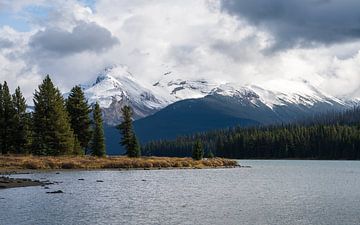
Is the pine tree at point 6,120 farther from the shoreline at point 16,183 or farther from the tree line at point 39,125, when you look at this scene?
the shoreline at point 16,183

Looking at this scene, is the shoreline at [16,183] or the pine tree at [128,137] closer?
the shoreline at [16,183]

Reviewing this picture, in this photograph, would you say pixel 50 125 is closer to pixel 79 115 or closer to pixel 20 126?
pixel 20 126

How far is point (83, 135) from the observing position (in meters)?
128

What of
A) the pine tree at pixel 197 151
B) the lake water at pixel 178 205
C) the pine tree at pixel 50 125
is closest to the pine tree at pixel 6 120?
the pine tree at pixel 50 125

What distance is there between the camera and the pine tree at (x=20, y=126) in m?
114

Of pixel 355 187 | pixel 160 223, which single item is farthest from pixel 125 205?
pixel 355 187

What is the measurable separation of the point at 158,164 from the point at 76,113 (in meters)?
22.8

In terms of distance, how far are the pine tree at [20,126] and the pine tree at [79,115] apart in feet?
41.5

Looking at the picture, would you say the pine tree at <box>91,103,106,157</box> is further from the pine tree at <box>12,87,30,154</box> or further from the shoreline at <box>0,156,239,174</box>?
the pine tree at <box>12,87,30,154</box>

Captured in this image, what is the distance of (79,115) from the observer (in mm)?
128125

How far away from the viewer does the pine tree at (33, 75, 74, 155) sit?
111 meters

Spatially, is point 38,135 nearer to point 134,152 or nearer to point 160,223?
point 134,152

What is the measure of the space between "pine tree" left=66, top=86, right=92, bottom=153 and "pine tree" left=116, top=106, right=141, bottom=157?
10074mm

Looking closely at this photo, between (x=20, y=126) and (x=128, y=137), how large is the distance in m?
30.1
